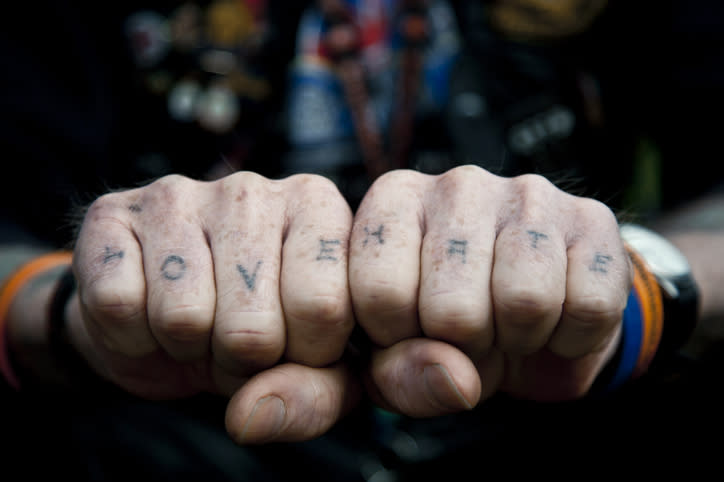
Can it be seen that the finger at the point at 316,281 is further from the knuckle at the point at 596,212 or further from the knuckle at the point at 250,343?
the knuckle at the point at 596,212

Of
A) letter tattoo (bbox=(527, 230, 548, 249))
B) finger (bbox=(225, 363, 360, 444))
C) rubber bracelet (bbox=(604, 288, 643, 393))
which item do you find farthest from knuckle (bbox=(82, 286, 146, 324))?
rubber bracelet (bbox=(604, 288, 643, 393))

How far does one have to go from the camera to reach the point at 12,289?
2.50 feet

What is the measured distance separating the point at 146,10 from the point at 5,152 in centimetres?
61

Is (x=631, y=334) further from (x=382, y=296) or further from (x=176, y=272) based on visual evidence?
(x=176, y=272)

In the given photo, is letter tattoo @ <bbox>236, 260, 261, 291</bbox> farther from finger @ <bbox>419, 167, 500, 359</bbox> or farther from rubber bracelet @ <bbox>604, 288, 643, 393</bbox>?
rubber bracelet @ <bbox>604, 288, 643, 393</bbox>

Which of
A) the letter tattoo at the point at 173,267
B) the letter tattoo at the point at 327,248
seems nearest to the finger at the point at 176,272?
the letter tattoo at the point at 173,267

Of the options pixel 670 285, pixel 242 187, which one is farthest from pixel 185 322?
pixel 670 285

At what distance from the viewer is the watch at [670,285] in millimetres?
623

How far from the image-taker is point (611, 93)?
1.29 m

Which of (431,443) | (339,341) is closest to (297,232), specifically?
(339,341)

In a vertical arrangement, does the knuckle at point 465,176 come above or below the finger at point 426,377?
above

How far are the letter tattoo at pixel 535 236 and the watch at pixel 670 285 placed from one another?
10.8 inches

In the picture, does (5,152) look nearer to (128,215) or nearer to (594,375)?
(128,215)

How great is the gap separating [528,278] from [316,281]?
0.60 feet
